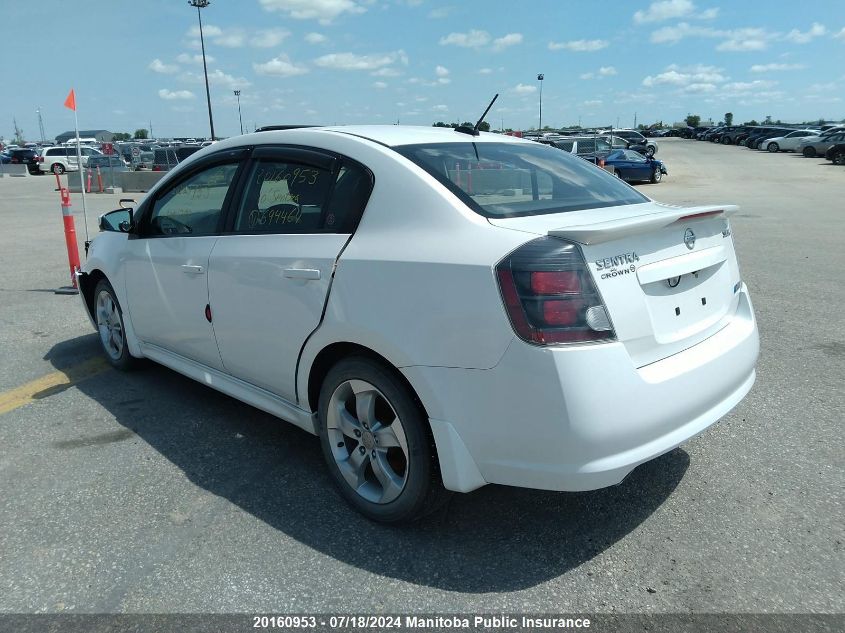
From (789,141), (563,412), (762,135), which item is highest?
(762,135)

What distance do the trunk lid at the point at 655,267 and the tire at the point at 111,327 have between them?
3.36m

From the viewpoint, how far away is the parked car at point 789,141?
4894 centimetres

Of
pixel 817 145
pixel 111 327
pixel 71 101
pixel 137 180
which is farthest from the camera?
pixel 817 145

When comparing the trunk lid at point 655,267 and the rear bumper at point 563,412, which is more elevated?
the trunk lid at point 655,267

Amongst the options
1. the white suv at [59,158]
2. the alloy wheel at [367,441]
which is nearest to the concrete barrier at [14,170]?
the white suv at [59,158]

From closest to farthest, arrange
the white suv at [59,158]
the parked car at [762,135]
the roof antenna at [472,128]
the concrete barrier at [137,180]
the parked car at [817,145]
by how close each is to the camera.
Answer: the roof antenna at [472,128]
the concrete barrier at [137,180]
the white suv at [59,158]
the parked car at [817,145]
the parked car at [762,135]

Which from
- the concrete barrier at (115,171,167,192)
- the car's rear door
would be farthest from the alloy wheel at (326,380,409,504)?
the concrete barrier at (115,171,167,192)

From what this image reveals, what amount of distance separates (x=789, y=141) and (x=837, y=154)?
48.8ft

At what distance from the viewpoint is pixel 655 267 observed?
2.63m

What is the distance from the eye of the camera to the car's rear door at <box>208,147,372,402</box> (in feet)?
9.94

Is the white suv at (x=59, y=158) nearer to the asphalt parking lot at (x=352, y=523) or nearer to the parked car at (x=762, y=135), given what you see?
the asphalt parking lot at (x=352, y=523)

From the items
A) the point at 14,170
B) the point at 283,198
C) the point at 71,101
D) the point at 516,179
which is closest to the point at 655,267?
the point at 516,179

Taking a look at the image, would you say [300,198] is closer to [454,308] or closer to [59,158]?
[454,308]

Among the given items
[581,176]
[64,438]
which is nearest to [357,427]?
[581,176]
